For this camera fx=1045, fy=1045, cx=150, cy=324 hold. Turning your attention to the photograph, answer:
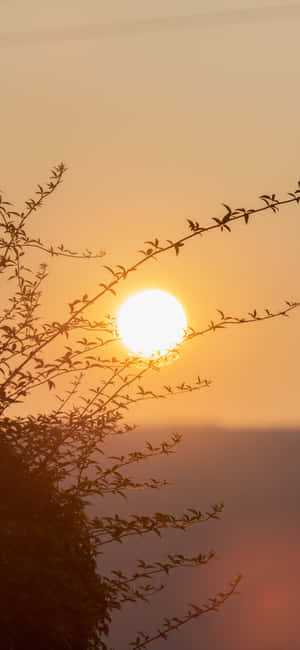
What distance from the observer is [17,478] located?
17.1ft

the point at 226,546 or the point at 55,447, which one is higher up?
the point at 226,546

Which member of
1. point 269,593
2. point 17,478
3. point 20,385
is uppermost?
point 269,593

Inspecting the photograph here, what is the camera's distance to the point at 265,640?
16547 mm

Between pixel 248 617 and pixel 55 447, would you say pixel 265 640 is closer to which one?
pixel 248 617

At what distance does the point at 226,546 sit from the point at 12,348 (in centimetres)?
1560

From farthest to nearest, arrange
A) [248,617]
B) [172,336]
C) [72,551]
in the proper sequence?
[248,617] < [172,336] < [72,551]

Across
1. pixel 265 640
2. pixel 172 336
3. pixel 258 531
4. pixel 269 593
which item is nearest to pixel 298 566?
pixel 258 531

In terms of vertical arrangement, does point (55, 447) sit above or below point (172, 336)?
below

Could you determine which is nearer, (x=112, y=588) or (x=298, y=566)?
(x=112, y=588)

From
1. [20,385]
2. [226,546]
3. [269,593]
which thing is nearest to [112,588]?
[20,385]

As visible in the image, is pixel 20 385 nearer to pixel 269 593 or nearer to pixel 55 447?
pixel 55 447

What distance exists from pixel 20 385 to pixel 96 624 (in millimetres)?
1340

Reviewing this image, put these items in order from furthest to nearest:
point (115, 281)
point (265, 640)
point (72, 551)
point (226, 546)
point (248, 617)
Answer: point (226, 546) → point (248, 617) → point (265, 640) → point (115, 281) → point (72, 551)

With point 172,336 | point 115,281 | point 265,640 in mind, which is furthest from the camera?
point 265,640
